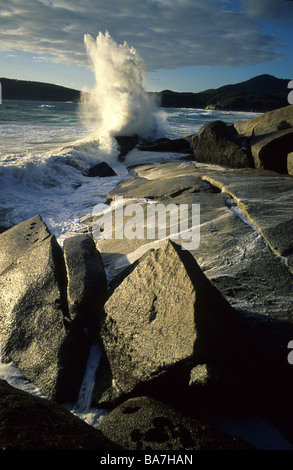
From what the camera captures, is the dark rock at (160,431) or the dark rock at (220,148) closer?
the dark rock at (160,431)

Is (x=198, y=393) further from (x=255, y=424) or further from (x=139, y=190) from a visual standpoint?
(x=139, y=190)

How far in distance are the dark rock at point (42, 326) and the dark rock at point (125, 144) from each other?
31.4 feet

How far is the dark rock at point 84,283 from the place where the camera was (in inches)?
97.3

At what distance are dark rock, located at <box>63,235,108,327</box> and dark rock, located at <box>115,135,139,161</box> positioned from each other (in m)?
9.49

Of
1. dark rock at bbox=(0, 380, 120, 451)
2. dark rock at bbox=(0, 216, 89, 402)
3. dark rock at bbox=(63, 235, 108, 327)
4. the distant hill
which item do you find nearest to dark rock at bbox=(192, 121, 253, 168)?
dark rock at bbox=(63, 235, 108, 327)

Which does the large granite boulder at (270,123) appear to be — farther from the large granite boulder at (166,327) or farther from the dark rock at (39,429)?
the dark rock at (39,429)

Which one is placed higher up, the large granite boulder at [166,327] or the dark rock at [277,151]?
the dark rock at [277,151]

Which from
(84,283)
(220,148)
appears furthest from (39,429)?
(220,148)

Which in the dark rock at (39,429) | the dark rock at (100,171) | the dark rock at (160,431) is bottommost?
the dark rock at (160,431)

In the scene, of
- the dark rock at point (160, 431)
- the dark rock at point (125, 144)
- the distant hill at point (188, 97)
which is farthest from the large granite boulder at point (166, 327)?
the distant hill at point (188, 97)

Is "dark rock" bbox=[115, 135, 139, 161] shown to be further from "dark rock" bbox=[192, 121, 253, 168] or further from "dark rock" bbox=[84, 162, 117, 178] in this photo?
"dark rock" bbox=[192, 121, 253, 168]

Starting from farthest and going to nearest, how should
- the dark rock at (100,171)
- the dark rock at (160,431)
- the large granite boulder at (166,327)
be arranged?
1. the dark rock at (100,171)
2. the large granite boulder at (166,327)
3. the dark rock at (160,431)

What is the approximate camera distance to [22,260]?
10.2 feet
